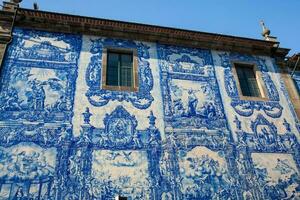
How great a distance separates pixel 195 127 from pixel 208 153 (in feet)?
2.30

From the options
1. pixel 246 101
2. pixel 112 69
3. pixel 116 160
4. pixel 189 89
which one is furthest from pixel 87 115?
pixel 246 101

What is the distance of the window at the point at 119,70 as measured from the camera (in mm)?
7215

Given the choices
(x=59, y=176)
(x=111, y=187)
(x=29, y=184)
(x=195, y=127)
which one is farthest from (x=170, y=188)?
(x=29, y=184)

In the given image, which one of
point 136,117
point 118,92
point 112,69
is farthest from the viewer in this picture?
point 112,69

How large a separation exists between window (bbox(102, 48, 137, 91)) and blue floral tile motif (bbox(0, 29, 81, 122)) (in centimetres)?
78

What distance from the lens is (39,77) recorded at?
6785 mm

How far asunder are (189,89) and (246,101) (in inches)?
65.4

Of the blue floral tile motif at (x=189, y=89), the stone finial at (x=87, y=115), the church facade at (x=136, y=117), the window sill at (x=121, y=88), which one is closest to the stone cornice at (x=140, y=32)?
the church facade at (x=136, y=117)

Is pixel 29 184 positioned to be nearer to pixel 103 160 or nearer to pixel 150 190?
pixel 103 160

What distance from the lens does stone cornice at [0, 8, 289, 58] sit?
7.56 m

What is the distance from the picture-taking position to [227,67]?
8.45 meters

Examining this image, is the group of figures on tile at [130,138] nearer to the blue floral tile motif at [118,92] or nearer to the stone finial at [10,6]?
the blue floral tile motif at [118,92]

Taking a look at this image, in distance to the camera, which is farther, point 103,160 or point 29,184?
point 103,160

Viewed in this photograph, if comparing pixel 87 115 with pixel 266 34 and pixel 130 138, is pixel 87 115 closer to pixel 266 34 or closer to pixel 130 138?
pixel 130 138
